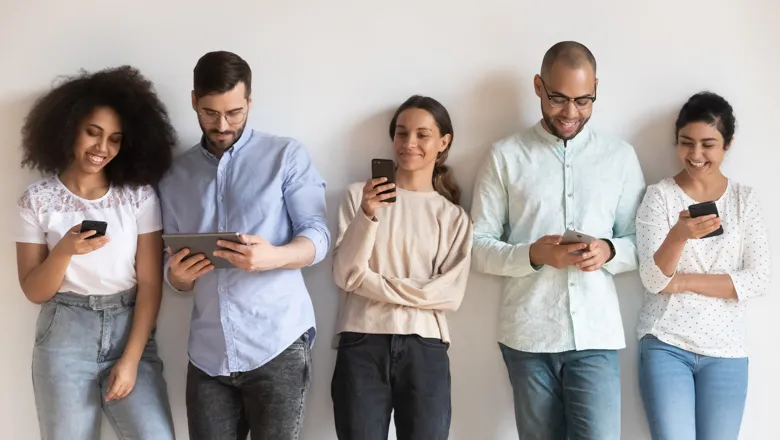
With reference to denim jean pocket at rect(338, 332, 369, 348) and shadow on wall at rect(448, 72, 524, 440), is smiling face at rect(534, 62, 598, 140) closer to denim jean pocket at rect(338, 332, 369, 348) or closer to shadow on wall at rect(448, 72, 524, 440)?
shadow on wall at rect(448, 72, 524, 440)

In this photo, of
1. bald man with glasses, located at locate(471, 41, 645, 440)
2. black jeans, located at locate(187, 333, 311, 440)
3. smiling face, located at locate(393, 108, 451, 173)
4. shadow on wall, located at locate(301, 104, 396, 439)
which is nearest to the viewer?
black jeans, located at locate(187, 333, 311, 440)

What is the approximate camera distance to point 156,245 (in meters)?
2.31

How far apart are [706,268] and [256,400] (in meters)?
1.56

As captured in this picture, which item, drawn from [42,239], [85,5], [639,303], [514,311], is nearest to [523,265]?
[514,311]

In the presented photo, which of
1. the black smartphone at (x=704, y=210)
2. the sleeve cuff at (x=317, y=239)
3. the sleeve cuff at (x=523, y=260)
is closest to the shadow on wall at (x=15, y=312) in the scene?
the sleeve cuff at (x=317, y=239)

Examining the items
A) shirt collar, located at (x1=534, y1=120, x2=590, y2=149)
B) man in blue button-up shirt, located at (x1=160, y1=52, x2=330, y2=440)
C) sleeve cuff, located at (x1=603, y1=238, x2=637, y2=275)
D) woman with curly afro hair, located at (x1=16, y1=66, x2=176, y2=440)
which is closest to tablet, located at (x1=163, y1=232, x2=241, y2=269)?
man in blue button-up shirt, located at (x1=160, y1=52, x2=330, y2=440)

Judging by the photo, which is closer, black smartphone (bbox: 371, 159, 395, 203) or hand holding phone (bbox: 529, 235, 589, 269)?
black smartphone (bbox: 371, 159, 395, 203)

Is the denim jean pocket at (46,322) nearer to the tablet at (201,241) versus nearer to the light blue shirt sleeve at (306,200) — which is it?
the tablet at (201,241)

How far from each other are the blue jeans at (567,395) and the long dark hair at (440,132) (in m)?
0.61

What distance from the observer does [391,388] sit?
2191 millimetres

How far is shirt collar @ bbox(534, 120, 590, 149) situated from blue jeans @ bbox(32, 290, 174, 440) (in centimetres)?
152

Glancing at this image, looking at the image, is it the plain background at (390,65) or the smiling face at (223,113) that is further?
the plain background at (390,65)

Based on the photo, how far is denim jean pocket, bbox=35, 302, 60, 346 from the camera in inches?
87.7

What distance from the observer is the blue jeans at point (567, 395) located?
2.17 meters
